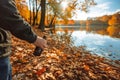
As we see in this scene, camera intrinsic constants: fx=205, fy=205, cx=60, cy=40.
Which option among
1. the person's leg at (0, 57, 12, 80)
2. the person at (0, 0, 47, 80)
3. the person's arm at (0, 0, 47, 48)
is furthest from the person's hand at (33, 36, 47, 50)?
the person's leg at (0, 57, 12, 80)

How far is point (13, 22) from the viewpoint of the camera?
6.74 feet

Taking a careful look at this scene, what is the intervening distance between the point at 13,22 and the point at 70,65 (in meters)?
4.67

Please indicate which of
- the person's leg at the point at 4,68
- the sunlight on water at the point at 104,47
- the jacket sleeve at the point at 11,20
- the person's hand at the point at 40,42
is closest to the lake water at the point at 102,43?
the sunlight on water at the point at 104,47

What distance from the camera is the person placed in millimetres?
2037

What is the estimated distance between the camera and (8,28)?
2.08 metres

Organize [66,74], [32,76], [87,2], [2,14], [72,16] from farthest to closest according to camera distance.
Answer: [72,16] → [87,2] → [66,74] → [32,76] → [2,14]

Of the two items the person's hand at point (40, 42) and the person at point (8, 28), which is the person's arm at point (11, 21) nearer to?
the person at point (8, 28)

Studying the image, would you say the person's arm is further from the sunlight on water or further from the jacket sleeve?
the sunlight on water

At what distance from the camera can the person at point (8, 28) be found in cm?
204

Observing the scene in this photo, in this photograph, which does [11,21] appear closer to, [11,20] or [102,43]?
[11,20]

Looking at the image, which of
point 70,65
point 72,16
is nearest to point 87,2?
point 72,16

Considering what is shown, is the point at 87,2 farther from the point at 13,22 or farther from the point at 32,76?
the point at 13,22

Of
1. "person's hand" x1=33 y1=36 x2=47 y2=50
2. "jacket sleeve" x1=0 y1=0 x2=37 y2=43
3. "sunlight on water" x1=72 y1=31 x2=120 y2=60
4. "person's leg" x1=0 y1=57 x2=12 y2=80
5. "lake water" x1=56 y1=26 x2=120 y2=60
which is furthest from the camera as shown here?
"lake water" x1=56 y1=26 x2=120 y2=60

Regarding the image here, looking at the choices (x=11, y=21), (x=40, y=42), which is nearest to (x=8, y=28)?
(x=11, y=21)
